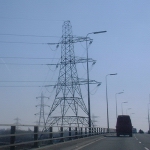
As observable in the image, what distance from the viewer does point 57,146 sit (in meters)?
19.2

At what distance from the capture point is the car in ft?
159

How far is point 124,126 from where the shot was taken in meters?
49.1

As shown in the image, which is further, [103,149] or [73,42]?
[73,42]

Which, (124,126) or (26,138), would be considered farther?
(124,126)

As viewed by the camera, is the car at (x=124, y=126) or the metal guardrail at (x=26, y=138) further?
the car at (x=124, y=126)

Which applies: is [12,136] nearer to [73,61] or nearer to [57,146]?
[57,146]

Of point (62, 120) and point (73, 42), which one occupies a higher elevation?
point (73, 42)

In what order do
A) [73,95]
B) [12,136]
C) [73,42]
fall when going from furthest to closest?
1. [73,42]
2. [73,95]
3. [12,136]

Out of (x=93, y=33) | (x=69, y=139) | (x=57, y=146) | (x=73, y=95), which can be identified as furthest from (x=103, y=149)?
(x=93, y=33)

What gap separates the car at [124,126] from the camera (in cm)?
4859

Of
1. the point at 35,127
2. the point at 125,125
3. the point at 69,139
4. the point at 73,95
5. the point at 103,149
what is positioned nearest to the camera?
the point at 35,127

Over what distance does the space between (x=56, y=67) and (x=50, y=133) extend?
21971 millimetres

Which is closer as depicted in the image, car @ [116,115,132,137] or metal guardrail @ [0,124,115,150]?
metal guardrail @ [0,124,115,150]

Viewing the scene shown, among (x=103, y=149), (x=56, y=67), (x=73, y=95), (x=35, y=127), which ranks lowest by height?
(x=103, y=149)
